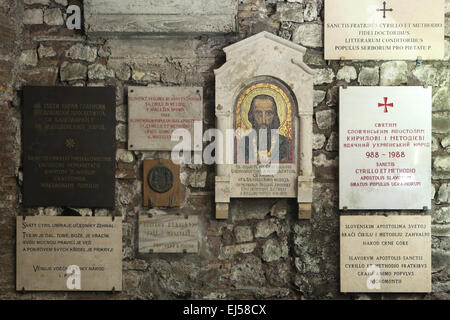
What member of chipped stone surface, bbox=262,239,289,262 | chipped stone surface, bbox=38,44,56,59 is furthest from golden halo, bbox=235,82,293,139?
chipped stone surface, bbox=38,44,56,59

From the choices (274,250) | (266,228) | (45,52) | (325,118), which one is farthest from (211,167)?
(45,52)

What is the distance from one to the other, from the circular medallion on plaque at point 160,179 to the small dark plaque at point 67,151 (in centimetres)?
32

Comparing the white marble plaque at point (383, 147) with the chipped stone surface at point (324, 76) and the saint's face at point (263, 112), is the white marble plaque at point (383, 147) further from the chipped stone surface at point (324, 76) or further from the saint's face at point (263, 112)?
the saint's face at point (263, 112)

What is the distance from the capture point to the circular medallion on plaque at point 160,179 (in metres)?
3.66

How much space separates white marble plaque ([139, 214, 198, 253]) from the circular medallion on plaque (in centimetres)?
25

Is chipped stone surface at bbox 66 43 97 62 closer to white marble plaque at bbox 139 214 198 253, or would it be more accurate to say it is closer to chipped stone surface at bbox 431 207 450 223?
white marble plaque at bbox 139 214 198 253

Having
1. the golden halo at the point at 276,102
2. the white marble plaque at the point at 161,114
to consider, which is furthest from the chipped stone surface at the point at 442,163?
the white marble plaque at the point at 161,114

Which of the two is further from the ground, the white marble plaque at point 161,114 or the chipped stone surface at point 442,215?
the white marble plaque at point 161,114

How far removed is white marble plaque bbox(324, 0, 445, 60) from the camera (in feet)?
12.0

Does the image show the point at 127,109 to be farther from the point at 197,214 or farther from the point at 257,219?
the point at 257,219

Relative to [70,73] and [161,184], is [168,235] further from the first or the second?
[70,73]

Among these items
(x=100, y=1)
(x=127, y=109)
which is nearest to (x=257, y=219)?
(x=127, y=109)

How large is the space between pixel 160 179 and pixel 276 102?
1.13m

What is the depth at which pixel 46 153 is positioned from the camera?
3.69 meters
